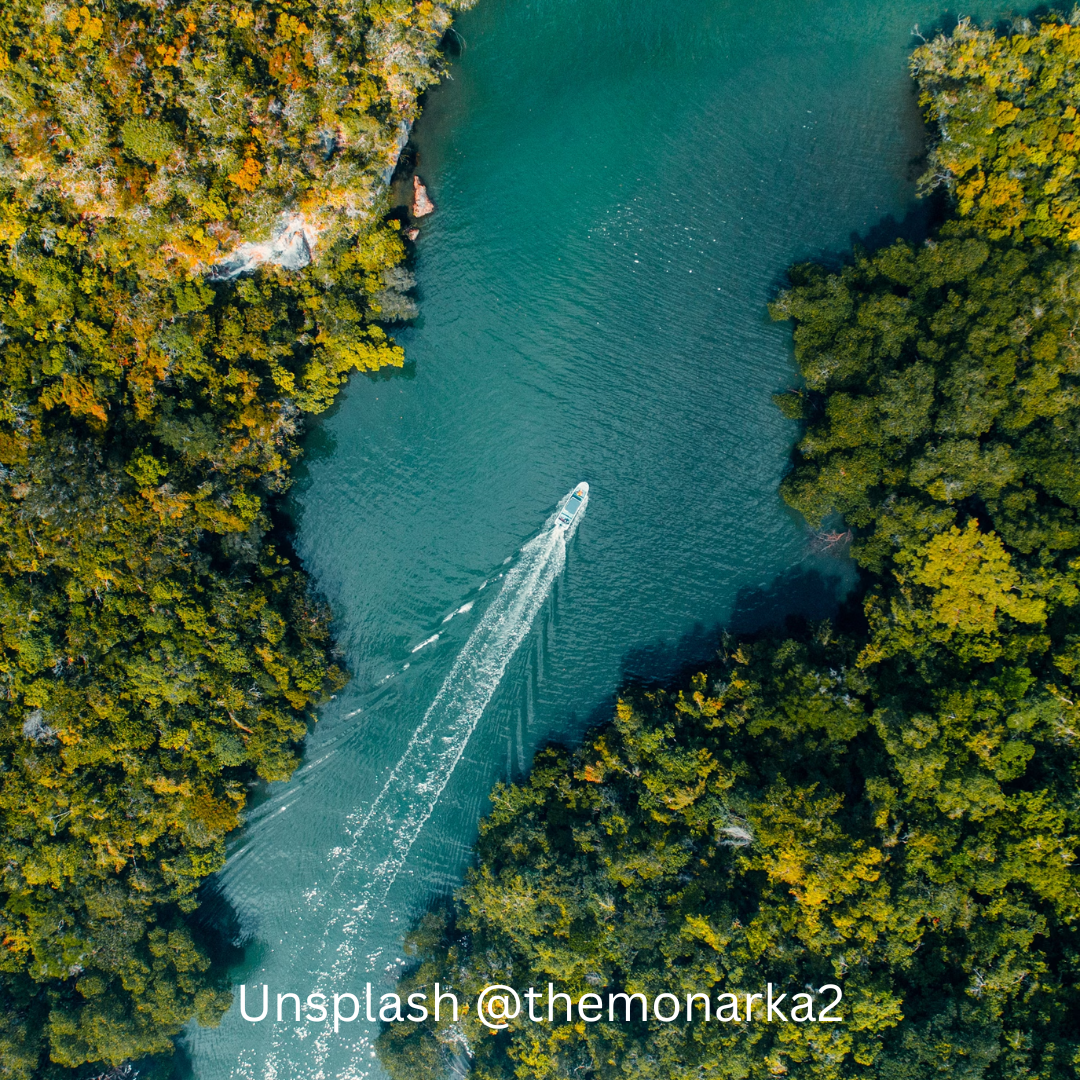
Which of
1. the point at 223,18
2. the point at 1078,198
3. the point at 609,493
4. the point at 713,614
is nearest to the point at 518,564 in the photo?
the point at 609,493

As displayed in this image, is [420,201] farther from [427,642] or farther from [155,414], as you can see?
[427,642]

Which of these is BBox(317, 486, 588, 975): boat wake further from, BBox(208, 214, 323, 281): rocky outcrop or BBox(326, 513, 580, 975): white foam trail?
BBox(208, 214, 323, 281): rocky outcrop

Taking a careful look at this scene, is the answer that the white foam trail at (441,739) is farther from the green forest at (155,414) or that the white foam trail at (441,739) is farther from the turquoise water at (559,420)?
the green forest at (155,414)

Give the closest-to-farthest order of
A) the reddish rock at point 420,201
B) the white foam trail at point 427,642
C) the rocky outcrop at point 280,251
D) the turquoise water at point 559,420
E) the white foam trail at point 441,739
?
the rocky outcrop at point 280,251 → the turquoise water at point 559,420 → the reddish rock at point 420,201 → the white foam trail at point 441,739 → the white foam trail at point 427,642

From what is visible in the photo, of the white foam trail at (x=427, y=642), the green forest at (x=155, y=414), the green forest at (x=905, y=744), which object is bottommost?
the green forest at (x=905, y=744)

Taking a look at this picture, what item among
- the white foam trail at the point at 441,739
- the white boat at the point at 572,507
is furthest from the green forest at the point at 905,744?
the white boat at the point at 572,507

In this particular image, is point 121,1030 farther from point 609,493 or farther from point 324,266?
point 324,266

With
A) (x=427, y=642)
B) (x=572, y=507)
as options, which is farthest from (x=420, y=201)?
(x=427, y=642)
